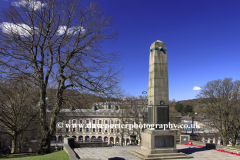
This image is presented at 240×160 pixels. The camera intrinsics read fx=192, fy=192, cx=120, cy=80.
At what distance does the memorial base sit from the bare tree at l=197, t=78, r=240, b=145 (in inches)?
840

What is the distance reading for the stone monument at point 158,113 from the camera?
10656 millimetres

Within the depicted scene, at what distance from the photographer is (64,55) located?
1362cm

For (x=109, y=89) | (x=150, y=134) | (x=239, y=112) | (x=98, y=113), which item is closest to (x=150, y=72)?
(x=109, y=89)

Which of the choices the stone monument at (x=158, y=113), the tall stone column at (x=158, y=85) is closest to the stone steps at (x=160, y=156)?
the stone monument at (x=158, y=113)

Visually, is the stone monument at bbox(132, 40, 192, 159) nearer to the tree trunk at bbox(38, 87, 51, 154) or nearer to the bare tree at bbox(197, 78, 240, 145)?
the tree trunk at bbox(38, 87, 51, 154)

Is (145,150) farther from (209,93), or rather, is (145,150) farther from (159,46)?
(209,93)

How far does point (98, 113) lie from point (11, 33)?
2445 inches

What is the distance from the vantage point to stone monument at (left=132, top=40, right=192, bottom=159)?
10.7 m

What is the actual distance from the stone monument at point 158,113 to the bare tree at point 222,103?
2122 centimetres

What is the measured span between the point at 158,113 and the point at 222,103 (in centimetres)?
2195

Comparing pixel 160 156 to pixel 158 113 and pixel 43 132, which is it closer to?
pixel 158 113

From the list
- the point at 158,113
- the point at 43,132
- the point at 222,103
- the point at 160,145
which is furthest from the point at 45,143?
the point at 222,103

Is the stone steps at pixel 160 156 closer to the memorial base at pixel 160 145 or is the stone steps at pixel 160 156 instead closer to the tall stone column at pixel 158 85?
the memorial base at pixel 160 145

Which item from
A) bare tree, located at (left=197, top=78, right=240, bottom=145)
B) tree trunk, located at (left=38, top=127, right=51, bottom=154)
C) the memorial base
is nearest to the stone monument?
the memorial base
